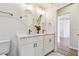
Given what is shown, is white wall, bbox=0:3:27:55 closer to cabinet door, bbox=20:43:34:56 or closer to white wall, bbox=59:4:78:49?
cabinet door, bbox=20:43:34:56

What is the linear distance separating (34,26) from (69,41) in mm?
557

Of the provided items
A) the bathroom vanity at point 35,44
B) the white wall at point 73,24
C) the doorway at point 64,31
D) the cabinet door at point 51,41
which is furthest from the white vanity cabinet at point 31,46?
the white wall at point 73,24

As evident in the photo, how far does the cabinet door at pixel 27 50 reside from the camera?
1278 mm

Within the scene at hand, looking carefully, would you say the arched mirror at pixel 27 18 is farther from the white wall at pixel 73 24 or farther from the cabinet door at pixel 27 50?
the white wall at pixel 73 24

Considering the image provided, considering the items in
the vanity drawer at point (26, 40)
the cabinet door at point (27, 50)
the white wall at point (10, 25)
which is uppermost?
the white wall at point (10, 25)

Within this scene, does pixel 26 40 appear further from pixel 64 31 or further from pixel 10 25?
pixel 64 31

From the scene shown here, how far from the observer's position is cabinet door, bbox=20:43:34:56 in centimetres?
128

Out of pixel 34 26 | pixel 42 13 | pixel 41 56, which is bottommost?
pixel 41 56

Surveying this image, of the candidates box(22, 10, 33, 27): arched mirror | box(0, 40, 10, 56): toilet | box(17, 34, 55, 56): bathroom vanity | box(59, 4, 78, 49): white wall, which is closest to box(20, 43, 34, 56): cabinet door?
box(17, 34, 55, 56): bathroom vanity

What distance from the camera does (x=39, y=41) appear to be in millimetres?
1348

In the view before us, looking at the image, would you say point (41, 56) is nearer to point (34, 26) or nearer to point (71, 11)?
point (34, 26)

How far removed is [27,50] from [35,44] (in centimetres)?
14

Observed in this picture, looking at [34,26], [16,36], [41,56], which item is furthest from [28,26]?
[41,56]

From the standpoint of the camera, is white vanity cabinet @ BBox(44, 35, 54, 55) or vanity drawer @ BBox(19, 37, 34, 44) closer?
vanity drawer @ BBox(19, 37, 34, 44)
